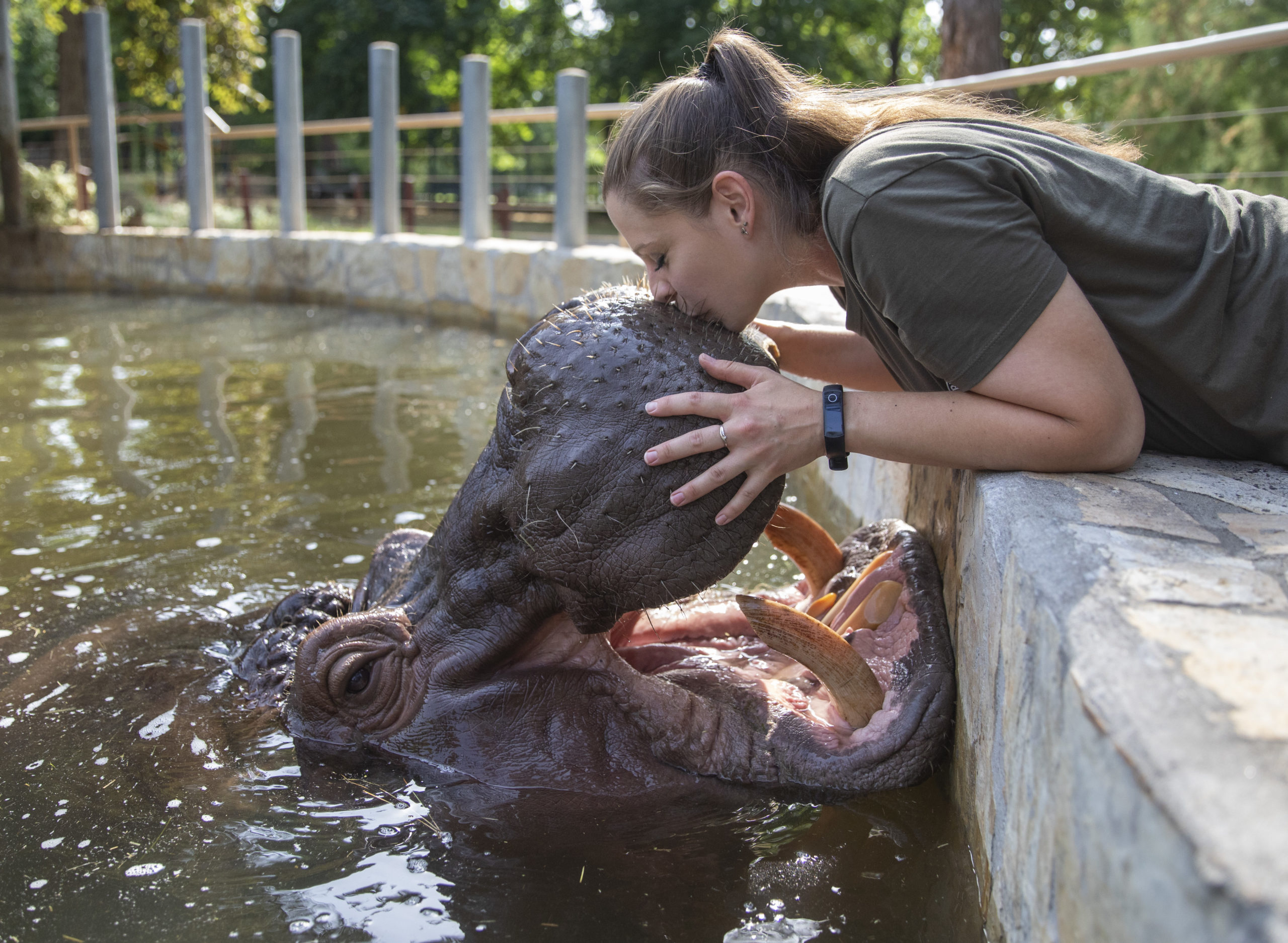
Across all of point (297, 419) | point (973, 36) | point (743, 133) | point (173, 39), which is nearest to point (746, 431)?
point (743, 133)

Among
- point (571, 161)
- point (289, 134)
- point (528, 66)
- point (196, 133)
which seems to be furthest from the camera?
point (528, 66)

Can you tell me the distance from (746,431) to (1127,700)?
0.93m

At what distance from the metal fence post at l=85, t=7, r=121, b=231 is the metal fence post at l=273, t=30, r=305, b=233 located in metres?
2.70

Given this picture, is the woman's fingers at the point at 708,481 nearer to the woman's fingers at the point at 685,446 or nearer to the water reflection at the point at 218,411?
the woman's fingers at the point at 685,446


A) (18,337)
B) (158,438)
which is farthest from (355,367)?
(18,337)

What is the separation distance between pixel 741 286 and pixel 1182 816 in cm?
149

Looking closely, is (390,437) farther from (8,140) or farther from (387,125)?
(8,140)

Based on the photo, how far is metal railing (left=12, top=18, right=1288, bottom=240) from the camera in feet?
28.5

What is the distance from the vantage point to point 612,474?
193 cm

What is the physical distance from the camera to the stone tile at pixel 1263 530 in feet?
5.09

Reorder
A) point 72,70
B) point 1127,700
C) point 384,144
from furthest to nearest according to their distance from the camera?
point 72,70 < point 384,144 < point 1127,700

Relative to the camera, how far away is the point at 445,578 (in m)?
2.22

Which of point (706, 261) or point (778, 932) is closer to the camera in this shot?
point (778, 932)

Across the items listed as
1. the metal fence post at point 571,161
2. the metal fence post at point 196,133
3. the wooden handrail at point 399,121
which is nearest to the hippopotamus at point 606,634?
the wooden handrail at point 399,121
